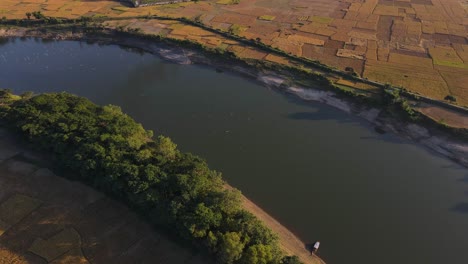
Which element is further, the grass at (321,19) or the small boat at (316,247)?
the grass at (321,19)

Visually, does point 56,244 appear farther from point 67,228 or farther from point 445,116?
point 445,116

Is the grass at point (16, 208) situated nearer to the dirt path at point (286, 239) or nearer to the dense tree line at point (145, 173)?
the dense tree line at point (145, 173)

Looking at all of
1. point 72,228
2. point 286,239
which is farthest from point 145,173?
point 286,239

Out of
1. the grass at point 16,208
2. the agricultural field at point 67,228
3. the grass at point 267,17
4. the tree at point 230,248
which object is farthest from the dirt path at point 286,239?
the grass at point 267,17

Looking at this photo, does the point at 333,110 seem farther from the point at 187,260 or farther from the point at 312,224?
the point at 187,260

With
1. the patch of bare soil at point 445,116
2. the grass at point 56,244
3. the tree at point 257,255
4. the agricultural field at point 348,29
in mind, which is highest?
the agricultural field at point 348,29

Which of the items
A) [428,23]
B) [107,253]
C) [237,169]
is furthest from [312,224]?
[428,23]
